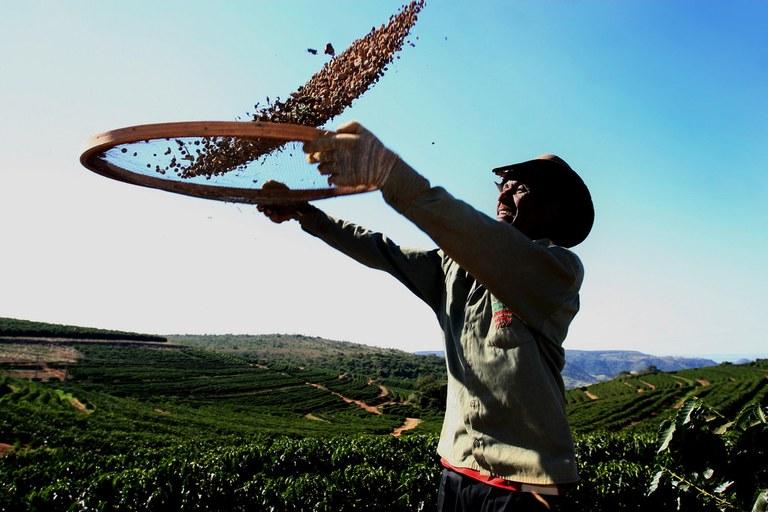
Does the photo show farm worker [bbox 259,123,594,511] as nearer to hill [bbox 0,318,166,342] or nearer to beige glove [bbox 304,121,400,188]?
beige glove [bbox 304,121,400,188]

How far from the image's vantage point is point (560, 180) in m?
1.48

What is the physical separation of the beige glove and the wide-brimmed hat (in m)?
0.51

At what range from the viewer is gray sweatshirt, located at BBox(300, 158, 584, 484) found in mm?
1127

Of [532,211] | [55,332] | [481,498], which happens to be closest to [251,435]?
[481,498]

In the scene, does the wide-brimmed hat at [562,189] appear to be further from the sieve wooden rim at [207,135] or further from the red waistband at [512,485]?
the red waistband at [512,485]

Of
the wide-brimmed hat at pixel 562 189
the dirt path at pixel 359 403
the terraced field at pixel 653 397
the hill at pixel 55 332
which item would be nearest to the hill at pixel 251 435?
the terraced field at pixel 653 397

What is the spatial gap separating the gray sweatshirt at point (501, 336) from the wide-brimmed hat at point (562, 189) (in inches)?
5.8

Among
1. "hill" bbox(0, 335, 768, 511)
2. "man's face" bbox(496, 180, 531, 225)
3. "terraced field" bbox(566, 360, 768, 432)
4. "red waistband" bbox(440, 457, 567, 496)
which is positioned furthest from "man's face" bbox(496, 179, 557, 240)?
"terraced field" bbox(566, 360, 768, 432)

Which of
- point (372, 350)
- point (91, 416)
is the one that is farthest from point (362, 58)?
point (372, 350)

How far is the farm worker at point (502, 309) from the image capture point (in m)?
1.13

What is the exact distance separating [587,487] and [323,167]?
726cm

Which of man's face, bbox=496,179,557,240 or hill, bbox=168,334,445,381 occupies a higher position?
man's face, bbox=496,179,557,240

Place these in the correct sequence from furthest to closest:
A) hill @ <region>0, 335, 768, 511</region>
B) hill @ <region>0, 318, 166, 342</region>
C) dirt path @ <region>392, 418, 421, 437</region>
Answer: hill @ <region>0, 318, 166, 342</region> → dirt path @ <region>392, 418, 421, 437</region> → hill @ <region>0, 335, 768, 511</region>

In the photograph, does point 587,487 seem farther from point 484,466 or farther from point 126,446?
point 126,446
